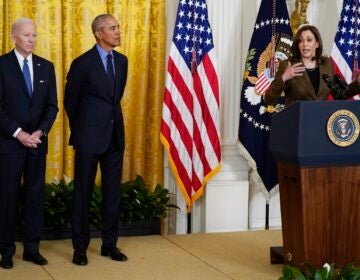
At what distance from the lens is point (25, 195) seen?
5.02 metres

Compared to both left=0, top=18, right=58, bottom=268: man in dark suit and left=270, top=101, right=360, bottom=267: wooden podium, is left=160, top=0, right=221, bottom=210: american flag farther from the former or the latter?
left=270, top=101, right=360, bottom=267: wooden podium

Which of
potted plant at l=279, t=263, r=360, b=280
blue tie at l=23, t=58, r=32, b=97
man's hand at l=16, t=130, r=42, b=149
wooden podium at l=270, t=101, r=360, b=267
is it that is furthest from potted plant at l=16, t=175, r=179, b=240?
potted plant at l=279, t=263, r=360, b=280

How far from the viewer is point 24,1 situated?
5887 mm

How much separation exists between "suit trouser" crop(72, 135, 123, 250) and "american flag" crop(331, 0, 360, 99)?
8.13ft

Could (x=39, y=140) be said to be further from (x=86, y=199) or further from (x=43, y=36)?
(x=43, y=36)

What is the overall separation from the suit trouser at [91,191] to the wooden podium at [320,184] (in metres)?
1.28

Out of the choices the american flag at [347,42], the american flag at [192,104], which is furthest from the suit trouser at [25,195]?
the american flag at [347,42]

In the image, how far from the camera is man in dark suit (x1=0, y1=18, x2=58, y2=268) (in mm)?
4832

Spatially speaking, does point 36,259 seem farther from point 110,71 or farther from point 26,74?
point 110,71

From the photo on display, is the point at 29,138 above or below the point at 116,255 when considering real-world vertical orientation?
above

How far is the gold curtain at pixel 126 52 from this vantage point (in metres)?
5.96

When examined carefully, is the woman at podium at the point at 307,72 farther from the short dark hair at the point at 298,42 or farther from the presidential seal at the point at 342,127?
the presidential seal at the point at 342,127

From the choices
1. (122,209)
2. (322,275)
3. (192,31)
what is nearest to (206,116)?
(192,31)

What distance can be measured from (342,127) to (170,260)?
168cm
